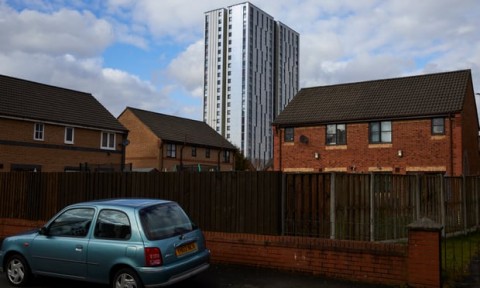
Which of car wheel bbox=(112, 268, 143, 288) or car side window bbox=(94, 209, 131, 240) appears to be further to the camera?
car side window bbox=(94, 209, 131, 240)

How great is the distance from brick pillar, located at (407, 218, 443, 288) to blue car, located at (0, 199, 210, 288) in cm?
338

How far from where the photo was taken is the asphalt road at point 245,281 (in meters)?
7.85

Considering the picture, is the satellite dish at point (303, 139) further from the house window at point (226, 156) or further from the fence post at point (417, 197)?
the house window at point (226, 156)

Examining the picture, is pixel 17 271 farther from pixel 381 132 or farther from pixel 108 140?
pixel 108 140

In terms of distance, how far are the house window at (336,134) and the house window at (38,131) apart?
17.9 meters

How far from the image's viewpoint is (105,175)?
11.8m

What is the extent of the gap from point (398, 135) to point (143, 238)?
70.1ft

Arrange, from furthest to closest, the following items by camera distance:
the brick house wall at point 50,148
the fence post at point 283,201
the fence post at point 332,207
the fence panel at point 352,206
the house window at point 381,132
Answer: the brick house wall at point 50,148 → the house window at point 381,132 → the fence post at point 283,201 → the fence panel at point 352,206 → the fence post at point 332,207

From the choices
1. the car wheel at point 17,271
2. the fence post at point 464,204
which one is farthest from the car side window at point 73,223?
the fence post at point 464,204

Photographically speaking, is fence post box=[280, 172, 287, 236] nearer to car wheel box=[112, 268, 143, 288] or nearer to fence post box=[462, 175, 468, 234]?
car wheel box=[112, 268, 143, 288]

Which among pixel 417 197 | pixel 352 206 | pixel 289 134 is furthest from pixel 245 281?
pixel 289 134

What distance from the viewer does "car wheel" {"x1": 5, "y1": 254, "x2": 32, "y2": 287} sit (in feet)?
26.3

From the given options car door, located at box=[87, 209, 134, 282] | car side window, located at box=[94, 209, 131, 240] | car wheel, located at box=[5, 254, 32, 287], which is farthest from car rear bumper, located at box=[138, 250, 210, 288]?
car wheel, located at box=[5, 254, 32, 287]

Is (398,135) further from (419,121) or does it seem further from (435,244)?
(435,244)
